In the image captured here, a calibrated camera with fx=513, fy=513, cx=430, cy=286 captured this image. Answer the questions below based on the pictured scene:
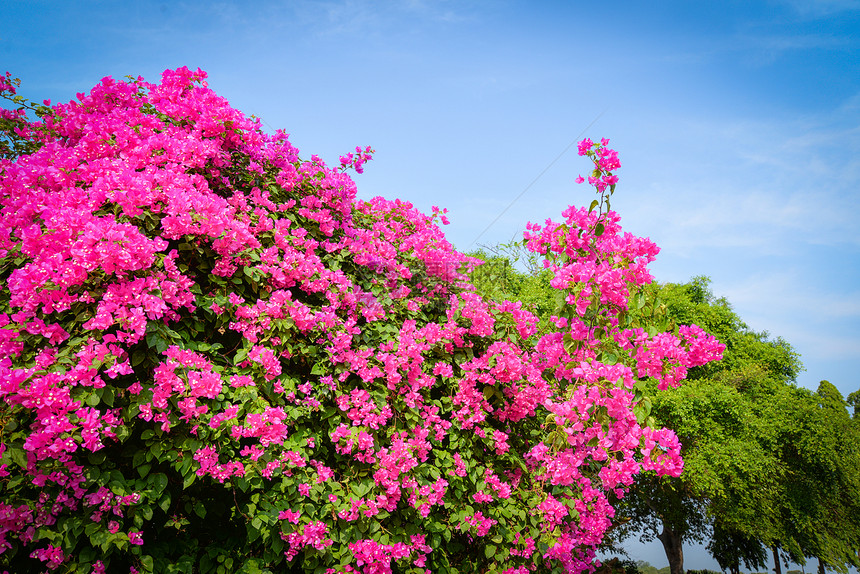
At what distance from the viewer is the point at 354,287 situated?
4770 millimetres

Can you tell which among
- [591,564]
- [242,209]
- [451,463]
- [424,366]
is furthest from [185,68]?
[591,564]

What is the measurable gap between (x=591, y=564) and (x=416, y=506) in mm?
3117

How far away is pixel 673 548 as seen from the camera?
856 inches

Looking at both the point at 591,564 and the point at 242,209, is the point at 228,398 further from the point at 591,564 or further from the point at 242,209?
the point at 591,564

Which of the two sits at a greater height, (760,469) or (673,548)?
(760,469)

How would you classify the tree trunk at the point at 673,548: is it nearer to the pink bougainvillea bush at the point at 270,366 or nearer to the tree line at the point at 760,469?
the tree line at the point at 760,469

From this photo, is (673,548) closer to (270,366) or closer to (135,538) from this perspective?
(270,366)

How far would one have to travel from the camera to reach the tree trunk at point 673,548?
2166 cm

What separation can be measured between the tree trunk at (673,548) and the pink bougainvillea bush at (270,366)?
19.5m

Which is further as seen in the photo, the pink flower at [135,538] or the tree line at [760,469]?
the tree line at [760,469]

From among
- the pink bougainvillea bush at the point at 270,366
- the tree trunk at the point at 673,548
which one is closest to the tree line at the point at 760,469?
the tree trunk at the point at 673,548

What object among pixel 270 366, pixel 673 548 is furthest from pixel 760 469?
pixel 270 366

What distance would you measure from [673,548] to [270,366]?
77.8 feet

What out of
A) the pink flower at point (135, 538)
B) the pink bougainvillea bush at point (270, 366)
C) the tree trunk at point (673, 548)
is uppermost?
the pink bougainvillea bush at point (270, 366)
